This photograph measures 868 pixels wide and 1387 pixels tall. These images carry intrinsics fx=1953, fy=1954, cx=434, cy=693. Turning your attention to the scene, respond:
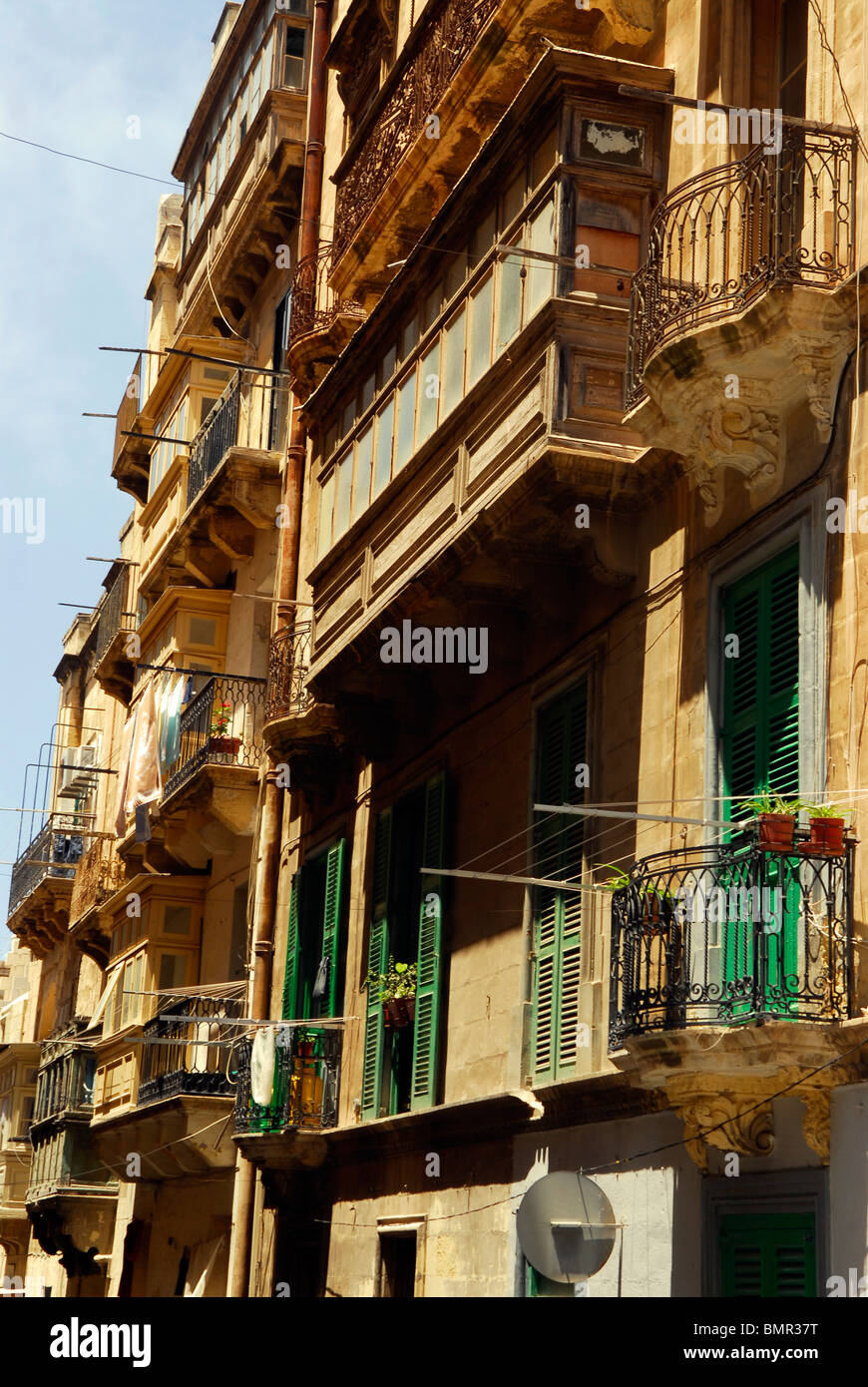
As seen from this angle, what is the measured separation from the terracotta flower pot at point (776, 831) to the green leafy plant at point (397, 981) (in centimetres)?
710

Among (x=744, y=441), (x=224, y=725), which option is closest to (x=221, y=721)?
(x=224, y=725)

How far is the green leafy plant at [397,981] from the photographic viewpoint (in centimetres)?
1636

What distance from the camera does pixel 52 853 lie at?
39.1m

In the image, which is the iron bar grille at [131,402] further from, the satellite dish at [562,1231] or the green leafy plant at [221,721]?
the satellite dish at [562,1231]

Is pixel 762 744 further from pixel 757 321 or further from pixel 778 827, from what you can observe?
pixel 757 321

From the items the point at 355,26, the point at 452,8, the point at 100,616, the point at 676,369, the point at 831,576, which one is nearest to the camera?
the point at 831,576

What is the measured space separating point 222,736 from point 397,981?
7.15 meters

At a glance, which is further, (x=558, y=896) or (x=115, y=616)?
(x=115, y=616)

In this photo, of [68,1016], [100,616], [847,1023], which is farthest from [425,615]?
[68,1016]

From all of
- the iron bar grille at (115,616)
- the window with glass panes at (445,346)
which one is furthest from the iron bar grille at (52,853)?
the window with glass panes at (445,346)

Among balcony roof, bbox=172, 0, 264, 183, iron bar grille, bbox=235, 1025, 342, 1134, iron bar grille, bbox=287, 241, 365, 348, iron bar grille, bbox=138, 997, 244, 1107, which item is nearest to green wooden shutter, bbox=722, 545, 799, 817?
iron bar grille, bbox=235, 1025, 342, 1134
